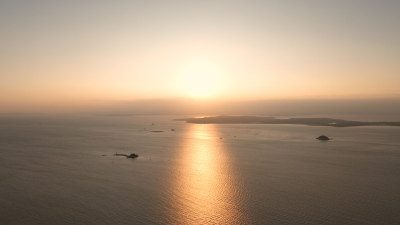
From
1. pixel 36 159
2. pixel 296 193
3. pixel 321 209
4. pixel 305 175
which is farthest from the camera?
pixel 36 159

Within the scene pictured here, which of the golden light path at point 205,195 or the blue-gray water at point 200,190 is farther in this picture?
the blue-gray water at point 200,190

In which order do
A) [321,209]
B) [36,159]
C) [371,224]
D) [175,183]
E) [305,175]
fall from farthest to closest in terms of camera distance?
[36,159], [305,175], [175,183], [321,209], [371,224]

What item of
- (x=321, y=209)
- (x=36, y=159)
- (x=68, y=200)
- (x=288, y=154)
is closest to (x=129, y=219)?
Result: (x=68, y=200)

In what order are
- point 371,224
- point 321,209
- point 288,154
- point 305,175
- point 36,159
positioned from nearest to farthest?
1. point 371,224
2. point 321,209
3. point 305,175
4. point 36,159
5. point 288,154

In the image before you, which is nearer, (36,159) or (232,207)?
(232,207)

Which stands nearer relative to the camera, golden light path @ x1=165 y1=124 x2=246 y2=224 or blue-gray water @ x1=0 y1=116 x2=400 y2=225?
golden light path @ x1=165 y1=124 x2=246 y2=224

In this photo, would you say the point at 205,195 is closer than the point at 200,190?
Yes

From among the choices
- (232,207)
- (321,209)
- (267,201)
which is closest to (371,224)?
(321,209)

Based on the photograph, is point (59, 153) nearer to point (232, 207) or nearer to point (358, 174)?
point (232, 207)

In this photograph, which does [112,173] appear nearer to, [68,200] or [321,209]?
[68,200]
